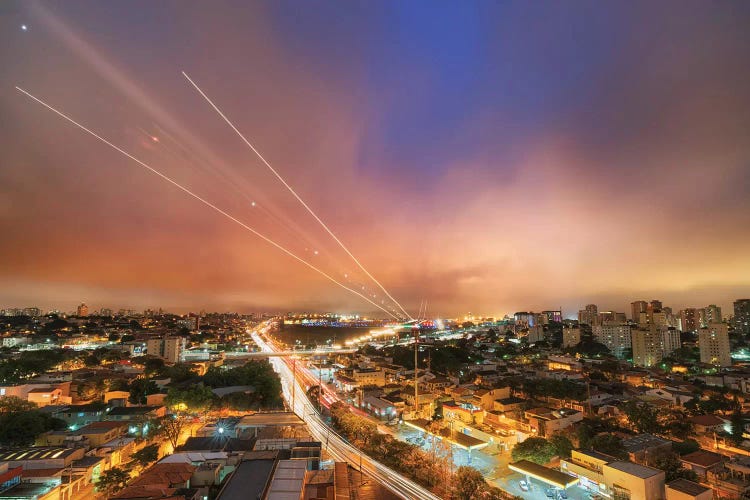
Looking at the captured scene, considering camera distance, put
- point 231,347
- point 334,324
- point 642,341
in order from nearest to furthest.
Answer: point 642,341
point 231,347
point 334,324

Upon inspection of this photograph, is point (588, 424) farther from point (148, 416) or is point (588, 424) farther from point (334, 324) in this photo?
point (334, 324)

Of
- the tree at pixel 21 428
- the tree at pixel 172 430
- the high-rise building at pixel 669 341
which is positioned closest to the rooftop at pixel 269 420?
Answer: the tree at pixel 172 430

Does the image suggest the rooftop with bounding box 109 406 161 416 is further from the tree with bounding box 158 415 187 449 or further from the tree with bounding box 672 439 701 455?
the tree with bounding box 672 439 701 455

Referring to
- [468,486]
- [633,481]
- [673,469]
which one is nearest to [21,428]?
[468,486]

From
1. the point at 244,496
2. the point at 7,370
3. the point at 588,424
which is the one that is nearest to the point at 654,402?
the point at 588,424

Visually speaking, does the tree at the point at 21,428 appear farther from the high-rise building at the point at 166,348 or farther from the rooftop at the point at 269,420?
the high-rise building at the point at 166,348

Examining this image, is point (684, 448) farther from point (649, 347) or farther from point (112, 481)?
point (649, 347)
